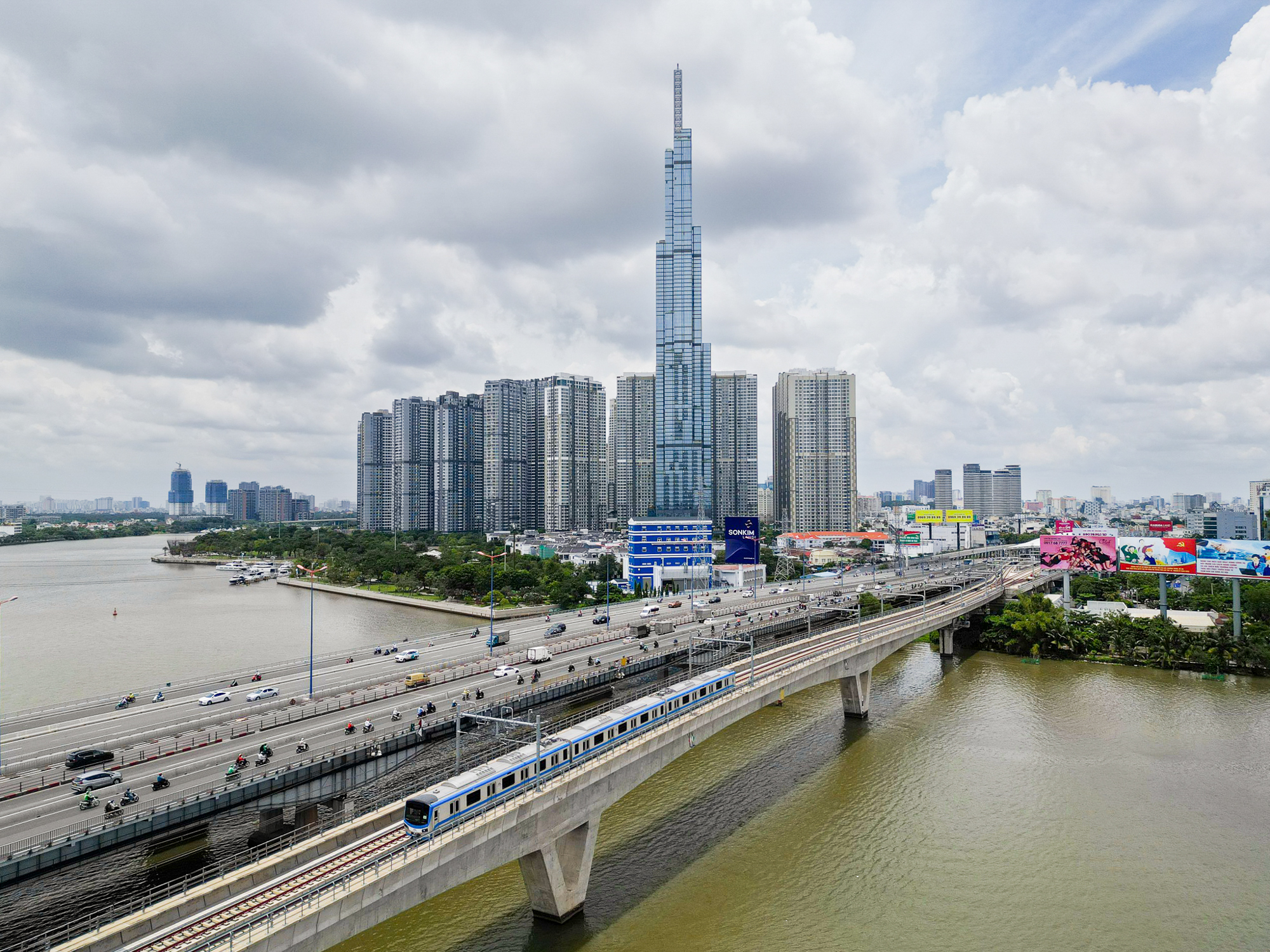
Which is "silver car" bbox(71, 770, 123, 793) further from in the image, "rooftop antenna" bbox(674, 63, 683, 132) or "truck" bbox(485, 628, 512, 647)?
"rooftop antenna" bbox(674, 63, 683, 132)

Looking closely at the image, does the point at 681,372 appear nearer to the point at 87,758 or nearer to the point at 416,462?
the point at 416,462

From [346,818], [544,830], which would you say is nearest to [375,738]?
[346,818]

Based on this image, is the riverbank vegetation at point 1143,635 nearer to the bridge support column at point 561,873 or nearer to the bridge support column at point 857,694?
the bridge support column at point 857,694

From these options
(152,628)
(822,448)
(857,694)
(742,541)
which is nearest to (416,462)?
(822,448)

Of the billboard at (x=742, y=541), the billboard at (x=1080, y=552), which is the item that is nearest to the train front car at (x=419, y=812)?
the billboard at (x=742, y=541)

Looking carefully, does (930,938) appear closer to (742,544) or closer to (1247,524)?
(742,544)

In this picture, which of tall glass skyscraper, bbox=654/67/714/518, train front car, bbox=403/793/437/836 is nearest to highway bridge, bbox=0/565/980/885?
train front car, bbox=403/793/437/836
